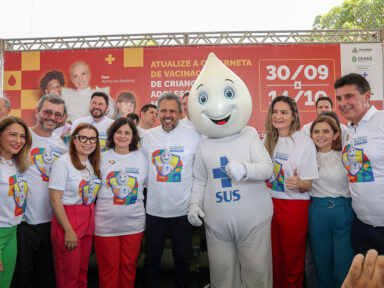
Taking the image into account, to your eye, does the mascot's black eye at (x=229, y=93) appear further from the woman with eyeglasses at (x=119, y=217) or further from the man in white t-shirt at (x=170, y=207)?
the woman with eyeglasses at (x=119, y=217)

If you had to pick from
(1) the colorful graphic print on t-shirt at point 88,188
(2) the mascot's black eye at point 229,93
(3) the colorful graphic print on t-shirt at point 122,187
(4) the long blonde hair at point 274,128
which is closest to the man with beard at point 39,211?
(1) the colorful graphic print on t-shirt at point 88,188

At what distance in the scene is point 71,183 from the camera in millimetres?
2201

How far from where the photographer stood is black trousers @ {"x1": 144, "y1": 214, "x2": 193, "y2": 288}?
2398 mm

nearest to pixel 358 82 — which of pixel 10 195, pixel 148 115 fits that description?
pixel 10 195

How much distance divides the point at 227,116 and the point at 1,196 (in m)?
1.69

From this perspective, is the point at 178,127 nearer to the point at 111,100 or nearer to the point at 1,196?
the point at 1,196

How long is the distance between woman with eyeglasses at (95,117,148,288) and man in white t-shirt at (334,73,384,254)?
1.69m

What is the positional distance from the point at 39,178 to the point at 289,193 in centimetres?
209

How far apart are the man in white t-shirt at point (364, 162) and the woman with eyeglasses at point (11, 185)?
98.9 inches

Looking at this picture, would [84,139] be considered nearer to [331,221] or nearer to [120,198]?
[120,198]

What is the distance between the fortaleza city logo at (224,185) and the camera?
2.09 m

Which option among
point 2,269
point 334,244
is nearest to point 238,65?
point 334,244

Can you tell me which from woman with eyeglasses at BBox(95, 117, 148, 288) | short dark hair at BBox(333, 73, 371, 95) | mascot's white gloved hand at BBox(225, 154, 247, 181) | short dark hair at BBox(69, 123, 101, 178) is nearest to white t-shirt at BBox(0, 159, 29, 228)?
short dark hair at BBox(69, 123, 101, 178)

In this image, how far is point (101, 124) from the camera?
11.7ft
